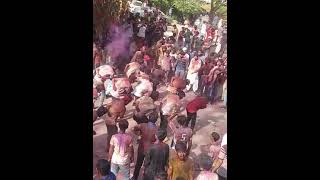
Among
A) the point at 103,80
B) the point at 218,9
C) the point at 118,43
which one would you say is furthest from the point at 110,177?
the point at 218,9

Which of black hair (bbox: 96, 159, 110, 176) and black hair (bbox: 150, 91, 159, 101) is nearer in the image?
black hair (bbox: 96, 159, 110, 176)

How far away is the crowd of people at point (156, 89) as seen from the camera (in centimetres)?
479

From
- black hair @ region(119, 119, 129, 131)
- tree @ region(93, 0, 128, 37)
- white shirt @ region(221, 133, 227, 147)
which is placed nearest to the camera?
tree @ region(93, 0, 128, 37)

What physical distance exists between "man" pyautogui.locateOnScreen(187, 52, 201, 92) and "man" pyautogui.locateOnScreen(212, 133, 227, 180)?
24.1 inches

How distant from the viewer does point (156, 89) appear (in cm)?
493

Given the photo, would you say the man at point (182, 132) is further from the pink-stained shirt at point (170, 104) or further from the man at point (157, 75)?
the man at point (157, 75)

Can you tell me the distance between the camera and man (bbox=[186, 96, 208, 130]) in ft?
16.3

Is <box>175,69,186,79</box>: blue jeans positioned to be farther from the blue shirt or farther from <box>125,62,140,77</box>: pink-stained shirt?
the blue shirt

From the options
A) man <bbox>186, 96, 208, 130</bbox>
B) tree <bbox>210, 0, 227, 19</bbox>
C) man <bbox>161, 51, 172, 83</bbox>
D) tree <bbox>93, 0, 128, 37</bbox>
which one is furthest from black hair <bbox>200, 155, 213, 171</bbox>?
tree <bbox>93, 0, 128, 37</bbox>

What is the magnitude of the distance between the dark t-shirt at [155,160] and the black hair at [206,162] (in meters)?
0.36

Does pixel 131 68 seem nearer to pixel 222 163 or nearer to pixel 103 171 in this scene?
pixel 103 171

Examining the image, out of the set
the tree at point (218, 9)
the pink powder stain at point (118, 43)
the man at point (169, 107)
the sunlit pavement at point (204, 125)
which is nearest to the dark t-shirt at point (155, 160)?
the sunlit pavement at point (204, 125)
